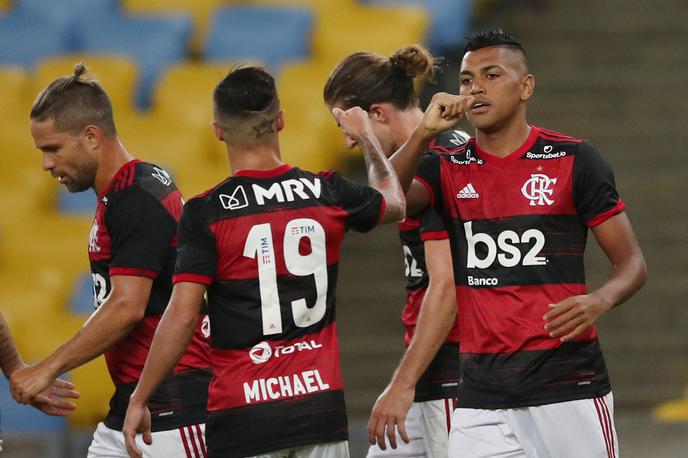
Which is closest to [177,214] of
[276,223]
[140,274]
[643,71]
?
[140,274]

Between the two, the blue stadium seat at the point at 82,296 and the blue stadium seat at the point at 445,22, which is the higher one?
the blue stadium seat at the point at 445,22

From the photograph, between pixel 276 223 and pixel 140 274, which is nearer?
pixel 276 223

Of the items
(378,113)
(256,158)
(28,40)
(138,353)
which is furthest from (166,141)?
(256,158)

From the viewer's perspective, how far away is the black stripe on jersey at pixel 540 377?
4.99 metres

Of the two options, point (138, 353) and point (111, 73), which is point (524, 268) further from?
point (111, 73)

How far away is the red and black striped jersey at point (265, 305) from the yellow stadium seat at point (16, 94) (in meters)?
6.70

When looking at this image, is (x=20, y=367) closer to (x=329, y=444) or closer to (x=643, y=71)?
(x=329, y=444)

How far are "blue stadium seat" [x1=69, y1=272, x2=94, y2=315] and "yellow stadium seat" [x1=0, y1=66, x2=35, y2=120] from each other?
6.23 ft

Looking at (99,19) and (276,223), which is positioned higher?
(99,19)

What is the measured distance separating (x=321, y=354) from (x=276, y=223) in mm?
480

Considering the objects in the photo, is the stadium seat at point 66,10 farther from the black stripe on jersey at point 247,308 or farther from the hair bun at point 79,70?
the black stripe on jersey at point 247,308

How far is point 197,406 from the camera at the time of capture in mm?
5367

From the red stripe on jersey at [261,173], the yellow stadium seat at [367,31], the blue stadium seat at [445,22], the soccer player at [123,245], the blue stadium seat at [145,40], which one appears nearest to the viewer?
the red stripe on jersey at [261,173]

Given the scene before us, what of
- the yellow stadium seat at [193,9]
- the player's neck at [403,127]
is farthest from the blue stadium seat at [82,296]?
the player's neck at [403,127]
